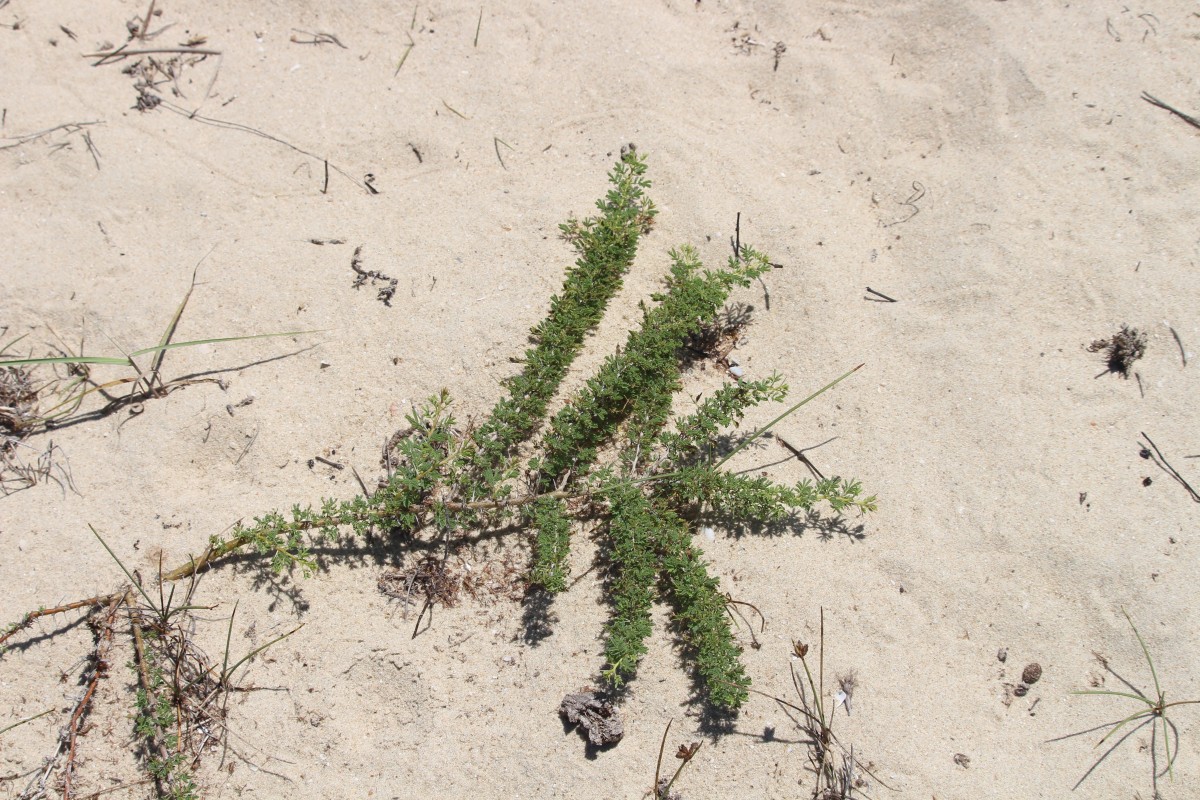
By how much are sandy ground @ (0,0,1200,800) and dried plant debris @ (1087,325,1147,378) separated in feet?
0.26

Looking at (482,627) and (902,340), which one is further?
(902,340)

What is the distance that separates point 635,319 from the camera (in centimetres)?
441

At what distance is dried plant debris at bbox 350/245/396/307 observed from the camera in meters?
4.37

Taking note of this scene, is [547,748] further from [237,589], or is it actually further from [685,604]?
[237,589]

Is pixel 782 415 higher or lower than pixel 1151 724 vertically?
higher

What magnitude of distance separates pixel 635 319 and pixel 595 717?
82.9 inches

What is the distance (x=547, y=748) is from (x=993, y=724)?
86.8 inches

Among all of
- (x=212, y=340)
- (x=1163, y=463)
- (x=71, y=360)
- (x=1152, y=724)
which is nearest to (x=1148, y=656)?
(x=1152, y=724)

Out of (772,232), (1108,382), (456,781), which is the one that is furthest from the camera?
(772,232)

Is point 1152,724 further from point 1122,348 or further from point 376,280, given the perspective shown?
point 376,280

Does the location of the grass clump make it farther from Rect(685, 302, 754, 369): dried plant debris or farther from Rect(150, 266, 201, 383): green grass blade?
Rect(150, 266, 201, 383): green grass blade

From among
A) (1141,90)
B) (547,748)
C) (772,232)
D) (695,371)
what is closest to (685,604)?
(547,748)

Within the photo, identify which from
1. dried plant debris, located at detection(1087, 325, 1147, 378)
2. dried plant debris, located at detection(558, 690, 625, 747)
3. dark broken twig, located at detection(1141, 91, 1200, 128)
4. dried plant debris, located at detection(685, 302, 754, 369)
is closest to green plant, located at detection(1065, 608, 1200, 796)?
dried plant debris, located at detection(1087, 325, 1147, 378)

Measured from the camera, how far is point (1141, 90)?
4555 millimetres
